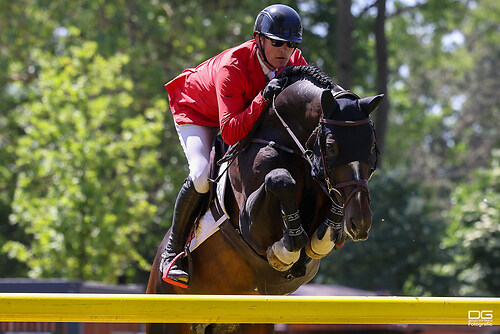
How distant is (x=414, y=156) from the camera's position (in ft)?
153

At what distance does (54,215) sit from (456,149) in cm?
2246

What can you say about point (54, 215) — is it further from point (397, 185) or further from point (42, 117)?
point (397, 185)

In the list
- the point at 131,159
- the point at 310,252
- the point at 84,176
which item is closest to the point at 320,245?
the point at 310,252

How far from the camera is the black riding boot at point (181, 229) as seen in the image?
189 inches

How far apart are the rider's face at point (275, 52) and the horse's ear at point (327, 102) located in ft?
2.30

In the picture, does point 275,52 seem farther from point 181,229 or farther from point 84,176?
point 84,176

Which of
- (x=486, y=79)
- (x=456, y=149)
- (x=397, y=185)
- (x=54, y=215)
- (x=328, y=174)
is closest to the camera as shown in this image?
(x=328, y=174)

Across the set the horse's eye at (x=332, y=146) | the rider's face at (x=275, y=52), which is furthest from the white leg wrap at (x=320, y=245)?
the rider's face at (x=275, y=52)

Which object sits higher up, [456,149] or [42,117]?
[42,117]

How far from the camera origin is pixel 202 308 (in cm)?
330

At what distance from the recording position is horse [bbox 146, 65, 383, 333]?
4.00 meters

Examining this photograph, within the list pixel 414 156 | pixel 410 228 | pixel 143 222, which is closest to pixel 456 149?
pixel 414 156

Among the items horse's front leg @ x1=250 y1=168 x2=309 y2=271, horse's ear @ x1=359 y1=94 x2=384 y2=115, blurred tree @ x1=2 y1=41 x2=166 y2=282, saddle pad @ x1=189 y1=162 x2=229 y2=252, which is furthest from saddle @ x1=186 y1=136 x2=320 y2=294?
blurred tree @ x1=2 y1=41 x2=166 y2=282

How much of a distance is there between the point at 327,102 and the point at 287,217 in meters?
0.66
